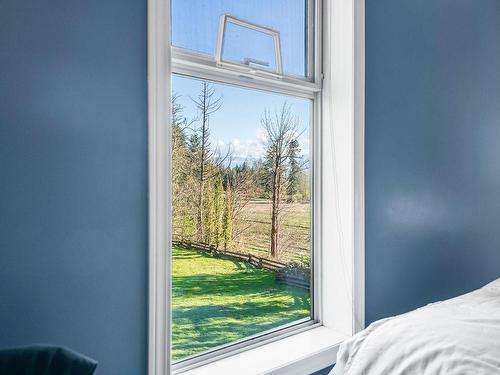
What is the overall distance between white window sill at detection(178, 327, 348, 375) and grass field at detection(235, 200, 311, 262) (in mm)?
327

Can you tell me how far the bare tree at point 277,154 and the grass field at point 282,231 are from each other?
3cm

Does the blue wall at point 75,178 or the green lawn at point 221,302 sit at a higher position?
the blue wall at point 75,178

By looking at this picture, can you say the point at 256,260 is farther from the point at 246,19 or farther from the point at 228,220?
the point at 246,19

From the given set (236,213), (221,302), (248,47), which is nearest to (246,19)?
(248,47)

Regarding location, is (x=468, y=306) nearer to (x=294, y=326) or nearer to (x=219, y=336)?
(x=294, y=326)

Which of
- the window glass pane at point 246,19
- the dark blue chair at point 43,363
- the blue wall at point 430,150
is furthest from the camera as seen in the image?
the blue wall at point 430,150

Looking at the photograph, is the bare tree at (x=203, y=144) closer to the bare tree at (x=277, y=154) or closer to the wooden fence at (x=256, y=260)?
the wooden fence at (x=256, y=260)

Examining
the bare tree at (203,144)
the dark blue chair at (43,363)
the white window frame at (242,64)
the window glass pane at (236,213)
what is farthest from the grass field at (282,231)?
the dark blue chair at (43,363)

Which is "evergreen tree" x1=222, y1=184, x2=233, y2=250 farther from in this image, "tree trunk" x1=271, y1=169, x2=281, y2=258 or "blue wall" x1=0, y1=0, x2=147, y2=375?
"blue wall" x1=0, y1=0, x2=147, y2=375

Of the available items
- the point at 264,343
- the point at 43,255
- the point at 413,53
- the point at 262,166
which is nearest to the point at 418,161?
the point at 413,53

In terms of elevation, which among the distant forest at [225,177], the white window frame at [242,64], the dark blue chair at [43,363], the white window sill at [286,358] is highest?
the white window frame at [242,64]

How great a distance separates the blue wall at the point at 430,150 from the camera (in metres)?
1.77

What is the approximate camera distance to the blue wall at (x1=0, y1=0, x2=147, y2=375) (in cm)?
90

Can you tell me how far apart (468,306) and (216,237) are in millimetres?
855
